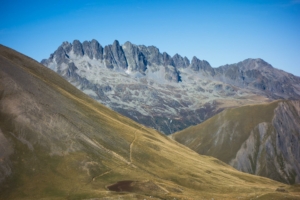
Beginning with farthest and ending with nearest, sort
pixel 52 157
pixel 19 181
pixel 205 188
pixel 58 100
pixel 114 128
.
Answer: pixel 114 128, pixel 58 100, pixel 205 188, pixel 52 157, pixel 19 181

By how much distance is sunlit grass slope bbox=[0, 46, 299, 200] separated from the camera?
94.7 m

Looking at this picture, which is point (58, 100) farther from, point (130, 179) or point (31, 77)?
point (130, 179)

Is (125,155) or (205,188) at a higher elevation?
(125,155)

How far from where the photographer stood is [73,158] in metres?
111

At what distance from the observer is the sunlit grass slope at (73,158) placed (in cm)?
9469

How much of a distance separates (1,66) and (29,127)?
39182mm

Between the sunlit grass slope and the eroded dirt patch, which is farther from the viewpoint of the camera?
the eroded dirt patch

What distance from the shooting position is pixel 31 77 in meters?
141

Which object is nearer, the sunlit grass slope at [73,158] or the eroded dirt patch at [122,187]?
the sunlit grass slope at [73,158]

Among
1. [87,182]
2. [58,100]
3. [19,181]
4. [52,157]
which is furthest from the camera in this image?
[58,100]

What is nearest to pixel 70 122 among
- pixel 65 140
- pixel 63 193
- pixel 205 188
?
pixel 65 140

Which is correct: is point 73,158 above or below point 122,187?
above

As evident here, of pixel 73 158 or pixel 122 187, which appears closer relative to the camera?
pixel 122 187

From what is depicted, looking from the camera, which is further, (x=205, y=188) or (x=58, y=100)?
(x=58, y=100)
